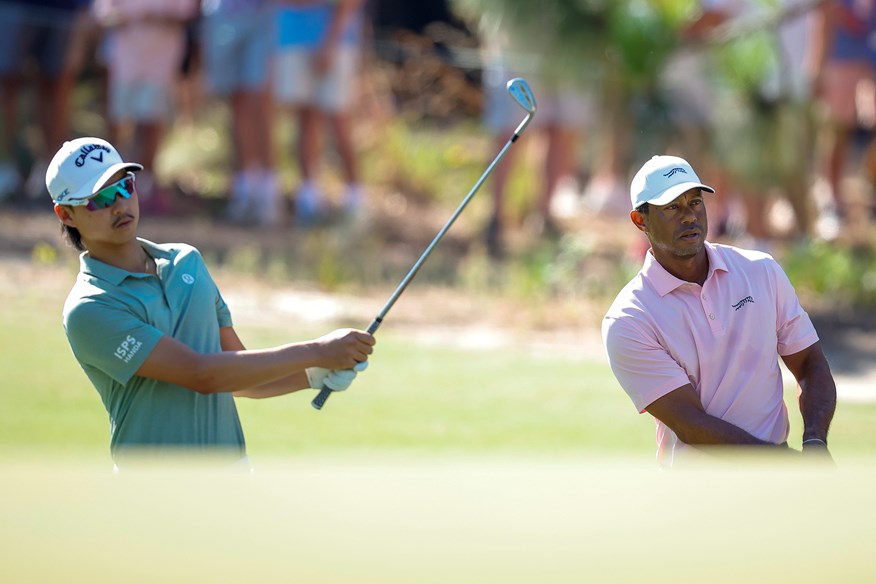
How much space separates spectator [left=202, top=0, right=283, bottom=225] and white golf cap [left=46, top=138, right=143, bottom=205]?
8203 mm

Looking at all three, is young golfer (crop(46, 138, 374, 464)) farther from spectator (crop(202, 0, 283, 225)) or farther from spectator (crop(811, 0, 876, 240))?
spectator (crop(811, 0, 876, 240))

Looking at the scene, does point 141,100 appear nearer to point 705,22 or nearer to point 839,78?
point 705,22

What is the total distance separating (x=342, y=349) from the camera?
152 inches

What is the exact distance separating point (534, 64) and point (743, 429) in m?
7.87

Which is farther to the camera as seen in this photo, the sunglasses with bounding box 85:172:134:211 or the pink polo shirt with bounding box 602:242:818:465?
the pink polo shirt with bounding box 602:242:818:465

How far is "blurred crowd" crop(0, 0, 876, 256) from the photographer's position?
36.0ft

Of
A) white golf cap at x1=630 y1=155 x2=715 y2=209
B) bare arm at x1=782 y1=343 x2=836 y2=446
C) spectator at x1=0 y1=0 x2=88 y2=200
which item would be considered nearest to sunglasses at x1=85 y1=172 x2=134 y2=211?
white golf cap at x1=630 y1=155 x2=715 y2=209

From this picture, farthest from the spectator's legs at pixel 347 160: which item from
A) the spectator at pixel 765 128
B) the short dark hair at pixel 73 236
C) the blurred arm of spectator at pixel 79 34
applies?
the short dark hair at pixel 73 236

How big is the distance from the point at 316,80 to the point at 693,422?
339 inches

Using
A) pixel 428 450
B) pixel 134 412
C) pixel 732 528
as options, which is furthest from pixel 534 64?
pixel 732 528

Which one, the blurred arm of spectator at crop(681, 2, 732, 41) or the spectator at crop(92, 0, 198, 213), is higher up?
the blurred arm of spectator at crop(681, 2, 732, 41)

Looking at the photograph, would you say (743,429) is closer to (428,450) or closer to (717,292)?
(717,292)

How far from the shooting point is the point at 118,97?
12234 mm

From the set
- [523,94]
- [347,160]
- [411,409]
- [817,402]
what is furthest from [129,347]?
[347,160]
